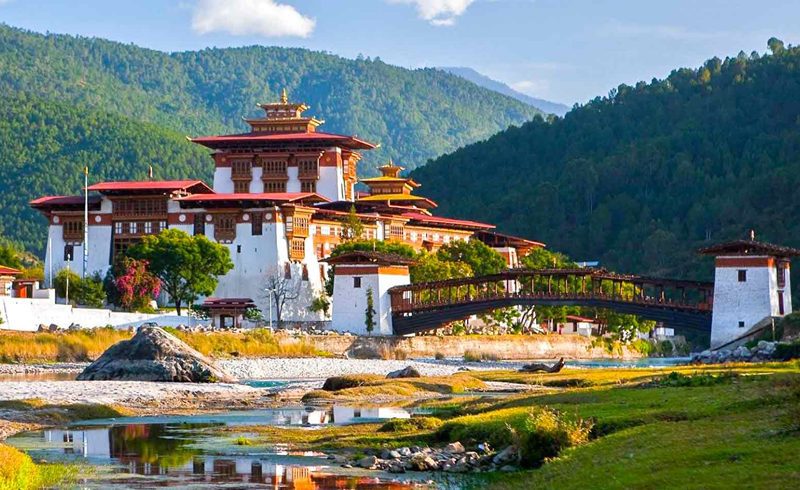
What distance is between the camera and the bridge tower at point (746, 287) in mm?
89500

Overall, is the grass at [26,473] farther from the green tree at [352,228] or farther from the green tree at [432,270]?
the green tree at [352,228]

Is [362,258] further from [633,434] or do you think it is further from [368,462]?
[633,434]

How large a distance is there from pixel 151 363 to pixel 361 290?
44.9 metres

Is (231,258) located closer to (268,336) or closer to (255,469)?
(268,336)

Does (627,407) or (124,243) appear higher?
(124,243)

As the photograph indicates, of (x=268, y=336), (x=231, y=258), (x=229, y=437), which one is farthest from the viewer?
(x=231, y=258)

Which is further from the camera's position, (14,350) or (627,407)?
(14,350)

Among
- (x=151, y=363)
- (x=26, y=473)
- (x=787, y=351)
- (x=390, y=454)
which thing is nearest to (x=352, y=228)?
(x=787, y=351)

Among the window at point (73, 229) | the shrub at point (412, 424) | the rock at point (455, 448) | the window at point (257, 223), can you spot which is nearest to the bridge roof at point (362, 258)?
the window at point (257, 223)

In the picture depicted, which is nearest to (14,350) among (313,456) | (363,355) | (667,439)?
(363,355)

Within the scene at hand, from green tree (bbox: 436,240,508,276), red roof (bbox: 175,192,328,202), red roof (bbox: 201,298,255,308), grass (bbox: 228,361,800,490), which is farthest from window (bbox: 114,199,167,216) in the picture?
grass (bbox: 228,361,800,490)

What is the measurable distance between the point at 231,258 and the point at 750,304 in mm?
46040

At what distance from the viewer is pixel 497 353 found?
10962 centimetres

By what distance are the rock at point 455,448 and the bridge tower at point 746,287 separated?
183ft
